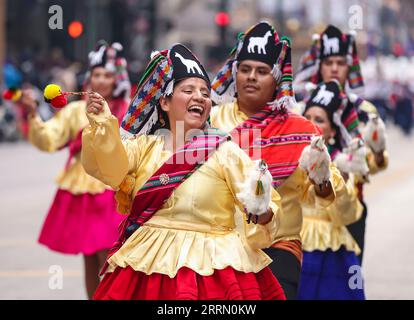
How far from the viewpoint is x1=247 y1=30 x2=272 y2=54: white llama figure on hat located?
625cm

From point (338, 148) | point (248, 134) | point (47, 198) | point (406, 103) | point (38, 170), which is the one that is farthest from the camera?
point (406, 103)

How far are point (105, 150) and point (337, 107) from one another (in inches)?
108

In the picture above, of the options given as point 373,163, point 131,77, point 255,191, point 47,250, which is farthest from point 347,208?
point 131,77

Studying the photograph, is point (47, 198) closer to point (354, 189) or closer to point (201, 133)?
point (354, 189)

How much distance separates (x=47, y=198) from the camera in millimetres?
15469

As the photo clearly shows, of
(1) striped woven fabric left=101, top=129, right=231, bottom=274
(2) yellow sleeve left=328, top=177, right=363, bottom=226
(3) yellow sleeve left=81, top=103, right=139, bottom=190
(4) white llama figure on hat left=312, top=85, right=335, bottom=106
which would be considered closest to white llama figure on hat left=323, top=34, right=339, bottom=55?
(4) white llama figure on hat left=312, top=85, right=335, bottom=106

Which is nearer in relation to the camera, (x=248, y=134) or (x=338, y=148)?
(x=248, y=134)

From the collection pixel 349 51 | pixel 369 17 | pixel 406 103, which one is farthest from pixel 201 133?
pixel 369 17

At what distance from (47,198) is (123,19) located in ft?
83.7

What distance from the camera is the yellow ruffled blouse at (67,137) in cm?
848

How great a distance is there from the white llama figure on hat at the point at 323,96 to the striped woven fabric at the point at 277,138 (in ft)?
3.01

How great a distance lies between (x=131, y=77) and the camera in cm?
2864

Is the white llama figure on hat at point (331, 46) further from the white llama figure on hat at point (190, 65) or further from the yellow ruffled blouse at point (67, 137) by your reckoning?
the white llama figure on hat at point (190, 65)
